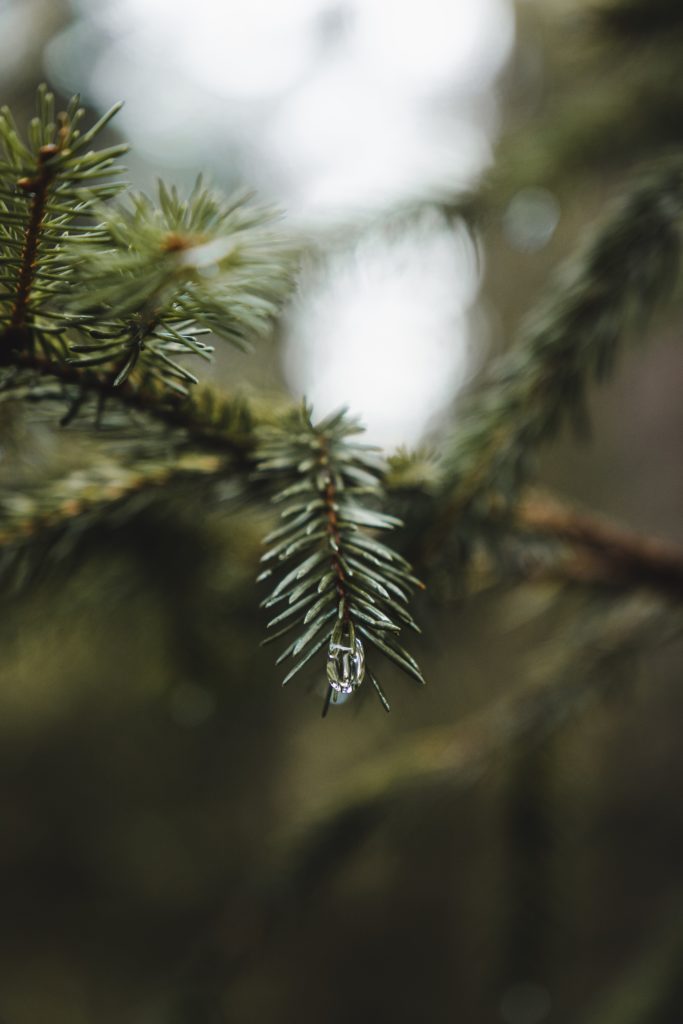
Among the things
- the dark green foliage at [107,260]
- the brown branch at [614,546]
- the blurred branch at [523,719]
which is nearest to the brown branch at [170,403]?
the dark green foliage at [107,260]

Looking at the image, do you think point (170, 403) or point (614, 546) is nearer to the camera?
point (170, 403)

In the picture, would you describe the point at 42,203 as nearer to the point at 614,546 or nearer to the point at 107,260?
the point at 107,260

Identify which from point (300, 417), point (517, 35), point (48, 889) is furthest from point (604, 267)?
point (48, 889)

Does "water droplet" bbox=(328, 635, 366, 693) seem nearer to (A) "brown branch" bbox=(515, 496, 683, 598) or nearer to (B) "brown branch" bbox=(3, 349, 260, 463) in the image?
(B) "brown branch" bbox=(3, 349, 260, 463)

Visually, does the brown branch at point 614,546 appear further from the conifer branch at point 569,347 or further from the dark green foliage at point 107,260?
the dark green foliage at point 107,260

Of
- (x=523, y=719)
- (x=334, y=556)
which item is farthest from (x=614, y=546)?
(x=334, y=556)

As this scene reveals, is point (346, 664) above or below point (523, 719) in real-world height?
above
